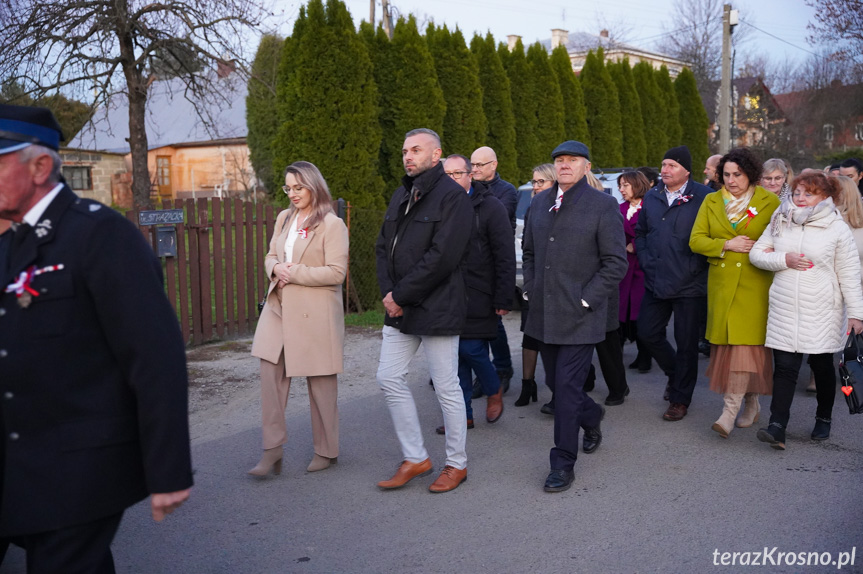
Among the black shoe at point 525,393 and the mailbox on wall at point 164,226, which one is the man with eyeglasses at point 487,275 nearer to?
the black shoe at point 525,393


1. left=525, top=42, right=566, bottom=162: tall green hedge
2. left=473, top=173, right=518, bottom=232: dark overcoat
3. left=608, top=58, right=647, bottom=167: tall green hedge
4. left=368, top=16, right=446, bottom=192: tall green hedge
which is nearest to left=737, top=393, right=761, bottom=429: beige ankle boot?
left=473, top=173, right=518, bottom=232: dark overcoat

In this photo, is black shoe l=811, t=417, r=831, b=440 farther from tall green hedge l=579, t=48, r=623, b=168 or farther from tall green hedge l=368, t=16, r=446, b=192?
tall green hedge l=579, t=48, r=623, b=168

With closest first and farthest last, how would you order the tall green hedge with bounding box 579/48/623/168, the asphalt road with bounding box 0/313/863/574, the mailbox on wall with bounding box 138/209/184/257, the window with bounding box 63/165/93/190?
the asphalt road with bounding box 0/313/863/574, the mailbox on wall with bounding box 138/209/184/257, the tall green hedge with bounding box 579/48/623/168, the window with bounding box 63/165/93/190

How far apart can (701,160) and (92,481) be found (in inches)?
1004

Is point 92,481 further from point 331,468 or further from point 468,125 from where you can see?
point 468,125

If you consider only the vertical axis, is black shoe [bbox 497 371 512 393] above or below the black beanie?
below

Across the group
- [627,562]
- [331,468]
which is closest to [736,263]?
[627,562]

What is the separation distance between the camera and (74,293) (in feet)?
7.59

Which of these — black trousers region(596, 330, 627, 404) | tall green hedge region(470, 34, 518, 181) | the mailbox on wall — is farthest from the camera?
tall green hedge region(470, 34, 518, 181)

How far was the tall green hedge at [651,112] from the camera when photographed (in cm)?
2297

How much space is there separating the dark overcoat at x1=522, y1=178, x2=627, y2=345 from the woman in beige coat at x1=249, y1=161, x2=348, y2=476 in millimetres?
1295

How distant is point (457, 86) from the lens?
1516 cm

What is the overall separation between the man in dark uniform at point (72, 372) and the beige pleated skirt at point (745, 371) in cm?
454

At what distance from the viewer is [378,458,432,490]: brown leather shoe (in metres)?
4.90
